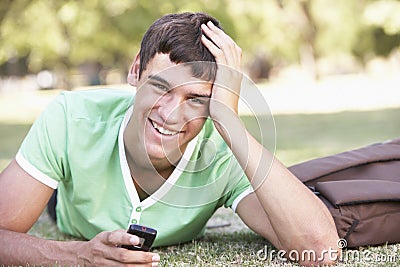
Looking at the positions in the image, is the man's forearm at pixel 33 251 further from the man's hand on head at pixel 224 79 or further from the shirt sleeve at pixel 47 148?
the man's hand on head at pixel 224 79

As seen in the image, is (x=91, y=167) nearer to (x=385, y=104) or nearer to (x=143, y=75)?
(x=143, y=75)

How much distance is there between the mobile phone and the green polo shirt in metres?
0.62

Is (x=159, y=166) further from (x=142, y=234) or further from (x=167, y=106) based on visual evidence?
(x=142, y=234)

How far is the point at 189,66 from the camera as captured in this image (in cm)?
289

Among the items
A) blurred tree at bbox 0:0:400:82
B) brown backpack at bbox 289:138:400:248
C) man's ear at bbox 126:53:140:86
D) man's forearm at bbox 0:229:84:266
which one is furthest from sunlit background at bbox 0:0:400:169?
man's forearm at bbox 0:229:84:266

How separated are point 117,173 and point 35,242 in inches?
22.0

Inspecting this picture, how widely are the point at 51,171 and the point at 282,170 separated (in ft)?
3.33

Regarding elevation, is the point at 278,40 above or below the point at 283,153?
below

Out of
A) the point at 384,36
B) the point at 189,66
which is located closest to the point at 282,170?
the point at 189,66

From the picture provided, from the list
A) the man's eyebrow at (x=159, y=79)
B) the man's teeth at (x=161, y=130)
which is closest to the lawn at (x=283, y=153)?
the man's teeth at (x=161, y=130)

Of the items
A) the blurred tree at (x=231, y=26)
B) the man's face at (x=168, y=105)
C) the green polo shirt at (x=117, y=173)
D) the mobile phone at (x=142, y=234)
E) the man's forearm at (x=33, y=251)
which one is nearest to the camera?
the mobile phone at (x=142, y=234)

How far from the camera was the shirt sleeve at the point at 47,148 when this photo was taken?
2.91 m

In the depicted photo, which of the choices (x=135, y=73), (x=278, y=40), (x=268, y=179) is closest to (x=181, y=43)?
(x=135, y=73)

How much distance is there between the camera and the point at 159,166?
10.3 ft
